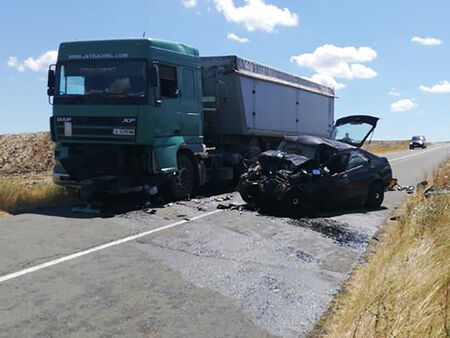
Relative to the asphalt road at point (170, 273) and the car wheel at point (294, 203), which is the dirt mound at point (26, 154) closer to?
the asphalt road at point (170, 273)

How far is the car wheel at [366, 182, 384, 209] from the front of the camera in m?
13.1

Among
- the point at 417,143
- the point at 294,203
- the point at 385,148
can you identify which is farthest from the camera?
the point at 385,148

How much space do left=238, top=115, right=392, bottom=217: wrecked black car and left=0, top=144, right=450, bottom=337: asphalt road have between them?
787 mm

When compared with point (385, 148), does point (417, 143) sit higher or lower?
higher

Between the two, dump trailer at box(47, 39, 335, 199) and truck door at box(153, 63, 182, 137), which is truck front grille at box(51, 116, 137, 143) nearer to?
dump trailer at box(47, 39, 335, 199)

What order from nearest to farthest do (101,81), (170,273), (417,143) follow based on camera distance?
(170,273), (101,81), (417,143)

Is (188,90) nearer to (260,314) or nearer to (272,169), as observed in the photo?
(272,169)

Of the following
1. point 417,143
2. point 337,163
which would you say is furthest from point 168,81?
point 417,143

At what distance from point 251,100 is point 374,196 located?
5.12 metres

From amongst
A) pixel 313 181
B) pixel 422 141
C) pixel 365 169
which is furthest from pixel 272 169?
pixel 422 141

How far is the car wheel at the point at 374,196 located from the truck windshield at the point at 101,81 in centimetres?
582

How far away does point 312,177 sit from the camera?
37.6 feet

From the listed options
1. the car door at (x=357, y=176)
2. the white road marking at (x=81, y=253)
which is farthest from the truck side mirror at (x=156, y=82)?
the car door at (x=357, y=176)

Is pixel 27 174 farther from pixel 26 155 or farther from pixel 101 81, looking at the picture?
pixel 101 81
